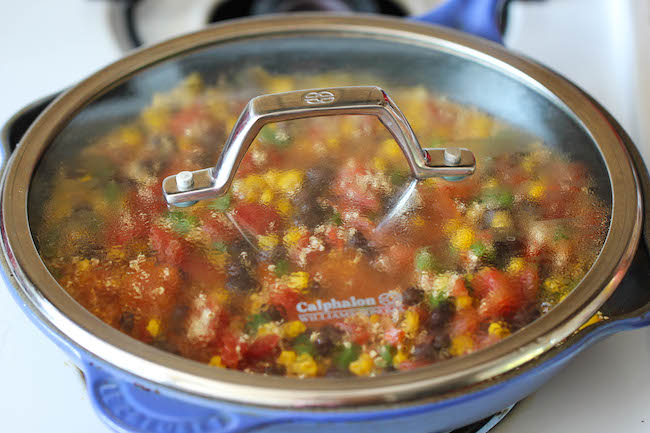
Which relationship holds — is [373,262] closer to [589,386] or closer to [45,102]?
[589,386]

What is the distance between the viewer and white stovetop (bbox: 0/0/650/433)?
33.9 inches

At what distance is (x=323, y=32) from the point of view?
115 centimetres

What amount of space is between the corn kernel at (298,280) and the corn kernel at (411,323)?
0.40 feet

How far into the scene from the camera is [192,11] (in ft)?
5.37

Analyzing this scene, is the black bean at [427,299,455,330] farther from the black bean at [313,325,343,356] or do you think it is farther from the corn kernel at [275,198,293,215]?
the corn kernel at [275,198,293,215]

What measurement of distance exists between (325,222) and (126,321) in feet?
0.87

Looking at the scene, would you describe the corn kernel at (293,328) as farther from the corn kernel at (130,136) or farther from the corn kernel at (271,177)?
the corn kernel at (130,136)

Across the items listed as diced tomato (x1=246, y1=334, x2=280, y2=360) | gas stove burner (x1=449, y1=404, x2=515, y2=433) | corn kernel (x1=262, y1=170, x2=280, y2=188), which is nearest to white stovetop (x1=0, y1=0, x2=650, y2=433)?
gas stove burner (x1=449, y1=404, x2=515, y2=433)

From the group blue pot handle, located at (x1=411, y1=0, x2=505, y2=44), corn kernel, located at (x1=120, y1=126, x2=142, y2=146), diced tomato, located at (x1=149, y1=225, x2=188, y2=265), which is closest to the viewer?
diced tomato, located at (x1=149, y1=225, x2=188, y2=265)

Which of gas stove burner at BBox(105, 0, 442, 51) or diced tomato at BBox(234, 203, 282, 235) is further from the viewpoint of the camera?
gas stove burner at BBox(105, 0, 442, 51)

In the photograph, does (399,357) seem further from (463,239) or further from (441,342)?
(463,239)

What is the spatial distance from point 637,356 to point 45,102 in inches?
38.1

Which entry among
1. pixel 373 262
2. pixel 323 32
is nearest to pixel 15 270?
pixel 373 262

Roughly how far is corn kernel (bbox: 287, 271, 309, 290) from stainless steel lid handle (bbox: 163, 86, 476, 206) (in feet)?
0.51
